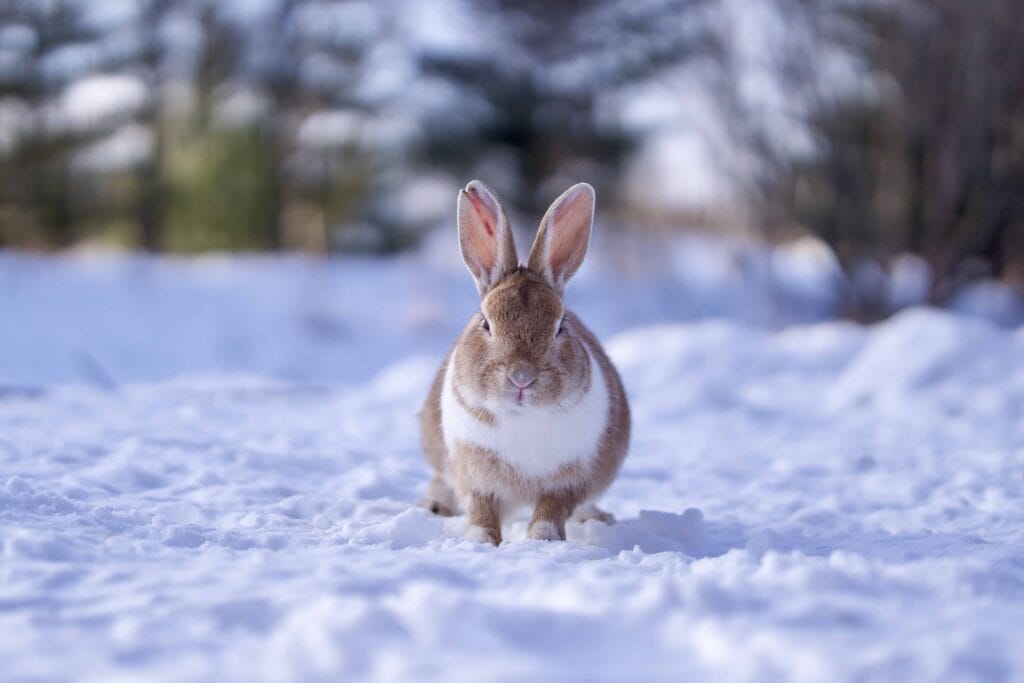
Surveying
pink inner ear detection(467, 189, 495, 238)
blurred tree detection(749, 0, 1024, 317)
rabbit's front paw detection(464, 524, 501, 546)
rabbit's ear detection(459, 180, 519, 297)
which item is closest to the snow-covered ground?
rabbit's front paw detection(464, 524, 501, 546)

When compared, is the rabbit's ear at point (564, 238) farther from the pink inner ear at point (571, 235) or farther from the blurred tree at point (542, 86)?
the blurred tree at point (542, 86)

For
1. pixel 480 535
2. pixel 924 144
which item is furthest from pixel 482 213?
pixel 924 144

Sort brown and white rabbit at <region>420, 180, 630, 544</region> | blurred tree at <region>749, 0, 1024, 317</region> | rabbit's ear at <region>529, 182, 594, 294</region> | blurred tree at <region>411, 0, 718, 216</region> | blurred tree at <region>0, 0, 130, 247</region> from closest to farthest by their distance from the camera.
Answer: brown and white rabbit at <region>420, 180, 630, 544</region> < rabbit's ear at <region>529, 182, 594, 294</region> < blurred tree at <region>749, 0, 1024, 317</region> < blurred tree at <region>0, 0, 130, 247</region> < blurred tree at <region>411, 0, 718, 216</region>

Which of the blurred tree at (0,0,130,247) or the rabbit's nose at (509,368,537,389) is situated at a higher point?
the blurred tree at (0,0,130,247)

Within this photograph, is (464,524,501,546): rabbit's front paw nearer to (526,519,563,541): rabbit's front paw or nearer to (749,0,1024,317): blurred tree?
(526,519,563,541): rabbit's front paw

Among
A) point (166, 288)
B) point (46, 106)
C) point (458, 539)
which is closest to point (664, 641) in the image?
point (458, 539)

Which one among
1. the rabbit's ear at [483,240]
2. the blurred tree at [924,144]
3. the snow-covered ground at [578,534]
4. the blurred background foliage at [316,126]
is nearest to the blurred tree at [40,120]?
the blurred background foliage at [316,126]

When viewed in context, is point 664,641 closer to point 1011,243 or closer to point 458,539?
point 458,539
